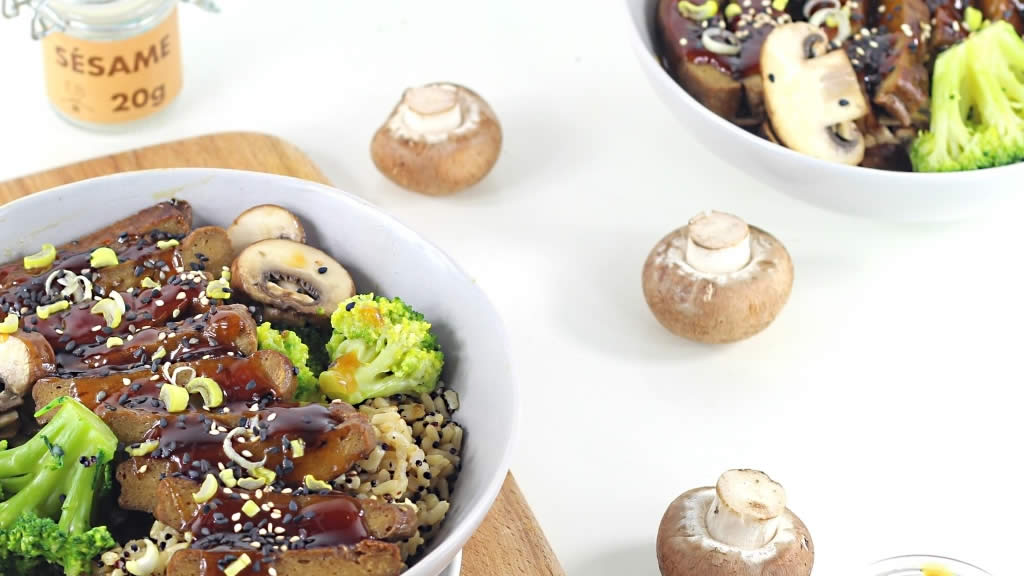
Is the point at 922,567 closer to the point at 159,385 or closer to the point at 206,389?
the point at 206,389

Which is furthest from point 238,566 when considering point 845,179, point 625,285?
point 845,179

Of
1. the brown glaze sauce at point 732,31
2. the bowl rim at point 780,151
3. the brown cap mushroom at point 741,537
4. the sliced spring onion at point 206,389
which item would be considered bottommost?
the brown cap mushroom at point 741,537

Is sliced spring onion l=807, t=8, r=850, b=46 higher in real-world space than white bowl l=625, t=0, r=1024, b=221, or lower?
higher

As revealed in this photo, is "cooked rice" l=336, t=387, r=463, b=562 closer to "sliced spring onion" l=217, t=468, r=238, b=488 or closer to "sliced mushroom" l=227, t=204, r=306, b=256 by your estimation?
"sliced spring onion" l=217, t=468, r=238, b=488

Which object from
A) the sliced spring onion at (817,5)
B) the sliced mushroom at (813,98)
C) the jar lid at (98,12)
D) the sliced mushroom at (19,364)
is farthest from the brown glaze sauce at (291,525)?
the sliced spring onion at (817,5)

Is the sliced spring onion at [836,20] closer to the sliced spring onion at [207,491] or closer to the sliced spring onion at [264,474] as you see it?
the sliced spring onion at [264,474]

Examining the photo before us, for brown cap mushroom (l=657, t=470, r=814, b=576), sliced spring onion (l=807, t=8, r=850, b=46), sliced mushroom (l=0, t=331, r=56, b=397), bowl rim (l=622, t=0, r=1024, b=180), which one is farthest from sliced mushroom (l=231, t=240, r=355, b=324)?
sliced spring onion (l=807, t=8, r=850, b=46)
